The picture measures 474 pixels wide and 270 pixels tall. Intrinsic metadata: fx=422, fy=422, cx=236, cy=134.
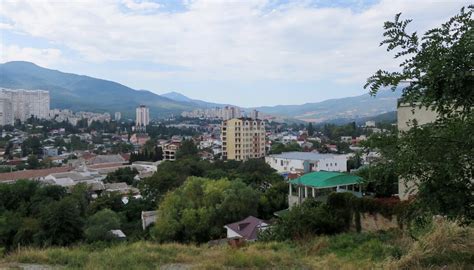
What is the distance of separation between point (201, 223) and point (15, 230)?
7.19 metres

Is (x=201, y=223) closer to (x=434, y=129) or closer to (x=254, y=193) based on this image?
(x=254, y=193)

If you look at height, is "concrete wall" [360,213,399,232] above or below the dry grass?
below

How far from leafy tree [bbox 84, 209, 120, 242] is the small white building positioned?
1788 cm

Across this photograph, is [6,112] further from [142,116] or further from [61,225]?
[61,225]

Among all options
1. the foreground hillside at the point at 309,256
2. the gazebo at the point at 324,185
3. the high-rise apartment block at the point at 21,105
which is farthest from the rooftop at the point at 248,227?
the high-rise apartment block at the point at 21,105

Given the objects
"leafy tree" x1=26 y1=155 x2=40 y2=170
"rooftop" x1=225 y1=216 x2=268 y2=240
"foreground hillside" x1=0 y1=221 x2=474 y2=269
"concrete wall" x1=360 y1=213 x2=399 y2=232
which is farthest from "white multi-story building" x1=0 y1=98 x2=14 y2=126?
"foreground hillside" x1=0 y1=221 x2=474 y2=269

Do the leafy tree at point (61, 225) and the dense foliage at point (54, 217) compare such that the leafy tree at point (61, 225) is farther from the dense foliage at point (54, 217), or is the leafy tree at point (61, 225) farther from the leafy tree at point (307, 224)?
the leafy tree at point (307, 224)

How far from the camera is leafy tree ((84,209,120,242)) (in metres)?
14.3

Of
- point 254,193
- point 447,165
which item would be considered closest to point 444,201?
point 447,165

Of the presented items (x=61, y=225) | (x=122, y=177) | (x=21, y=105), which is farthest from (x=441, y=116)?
(x=21, y=105)

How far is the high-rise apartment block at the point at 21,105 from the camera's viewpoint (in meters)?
91.4

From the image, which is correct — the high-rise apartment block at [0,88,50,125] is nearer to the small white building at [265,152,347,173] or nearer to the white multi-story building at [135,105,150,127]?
the white multi-story building at [135,105,150,127]

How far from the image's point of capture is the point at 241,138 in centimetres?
4956

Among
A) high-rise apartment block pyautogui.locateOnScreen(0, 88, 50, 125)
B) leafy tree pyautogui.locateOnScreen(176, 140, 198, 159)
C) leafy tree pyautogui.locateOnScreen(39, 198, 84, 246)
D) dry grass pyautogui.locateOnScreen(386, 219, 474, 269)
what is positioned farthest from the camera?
high-rise apartment block pyautogui.locateOnScreen(0, 88, 50, 125)
